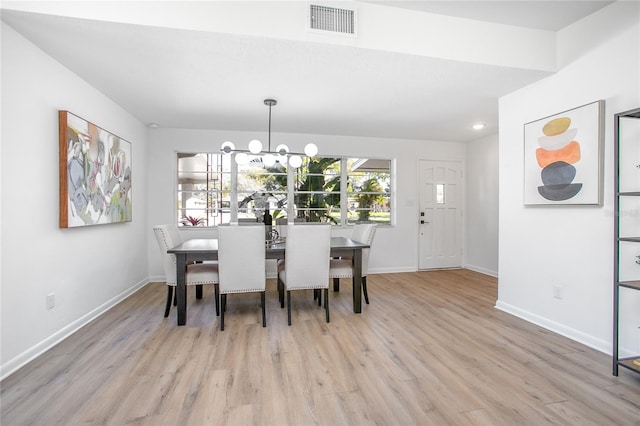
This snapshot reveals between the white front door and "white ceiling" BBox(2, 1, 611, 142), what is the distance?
1.59 metres

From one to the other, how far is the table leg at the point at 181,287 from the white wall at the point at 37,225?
0.87 meters

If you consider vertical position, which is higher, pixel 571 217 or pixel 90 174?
pixel 90 174

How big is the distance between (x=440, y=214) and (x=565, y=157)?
10.1 feet

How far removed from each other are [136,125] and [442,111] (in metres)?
4.08

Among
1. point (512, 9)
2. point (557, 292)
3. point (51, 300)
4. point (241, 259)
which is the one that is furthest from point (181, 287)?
point (512, 9)

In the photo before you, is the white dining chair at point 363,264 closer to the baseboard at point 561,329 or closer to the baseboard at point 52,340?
the baseboard at point 561,329

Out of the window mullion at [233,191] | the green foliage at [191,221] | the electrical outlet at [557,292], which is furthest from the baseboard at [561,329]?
the green foliage at [191,221]

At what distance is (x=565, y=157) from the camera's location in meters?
2.67

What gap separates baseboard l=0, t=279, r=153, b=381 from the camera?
2.04 meters

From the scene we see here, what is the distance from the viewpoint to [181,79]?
291cm

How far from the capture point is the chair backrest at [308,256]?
9.78ft

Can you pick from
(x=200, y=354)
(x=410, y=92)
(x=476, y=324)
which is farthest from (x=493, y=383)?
(x=410, y=92)

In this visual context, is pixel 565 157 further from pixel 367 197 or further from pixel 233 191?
pixel 233 191

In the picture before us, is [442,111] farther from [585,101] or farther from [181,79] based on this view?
[181,79]
